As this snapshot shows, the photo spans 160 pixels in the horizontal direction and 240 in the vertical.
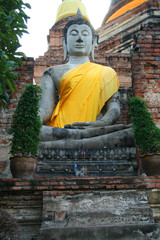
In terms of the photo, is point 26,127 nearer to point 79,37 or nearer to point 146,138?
point 146,138

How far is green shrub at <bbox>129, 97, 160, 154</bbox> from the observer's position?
3.90 metres

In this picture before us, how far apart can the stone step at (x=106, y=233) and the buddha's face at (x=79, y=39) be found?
13.8ft

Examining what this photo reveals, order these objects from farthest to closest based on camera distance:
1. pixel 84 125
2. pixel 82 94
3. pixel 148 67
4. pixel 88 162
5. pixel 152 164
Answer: pixel 82 94 < pixel 148 67 < pixel 84 125 < pixel 88 162 < pixel 152 164

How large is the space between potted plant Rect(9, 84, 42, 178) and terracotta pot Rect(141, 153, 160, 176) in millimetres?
1244

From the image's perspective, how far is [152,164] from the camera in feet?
12.2

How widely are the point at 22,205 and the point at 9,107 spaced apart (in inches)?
97.1

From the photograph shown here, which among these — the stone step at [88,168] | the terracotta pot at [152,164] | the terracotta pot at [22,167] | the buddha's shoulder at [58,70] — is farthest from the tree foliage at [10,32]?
the buddha's shoulder at [58,70]

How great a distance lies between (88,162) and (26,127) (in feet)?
3.81

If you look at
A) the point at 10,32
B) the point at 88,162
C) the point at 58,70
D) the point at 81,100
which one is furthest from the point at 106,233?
the point at 58,70

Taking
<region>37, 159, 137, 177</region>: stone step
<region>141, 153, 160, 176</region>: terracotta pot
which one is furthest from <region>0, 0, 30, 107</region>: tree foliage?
<region>141, 153, 160, 176</region>: terracotta pot

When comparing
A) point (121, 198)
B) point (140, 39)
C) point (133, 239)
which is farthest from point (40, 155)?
point (140, 39)

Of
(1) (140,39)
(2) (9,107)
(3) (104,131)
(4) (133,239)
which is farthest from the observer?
(1) (140,39)

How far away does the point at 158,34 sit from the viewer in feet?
20.0

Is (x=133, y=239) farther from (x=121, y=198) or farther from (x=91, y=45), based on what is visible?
(x=91, y=45)
